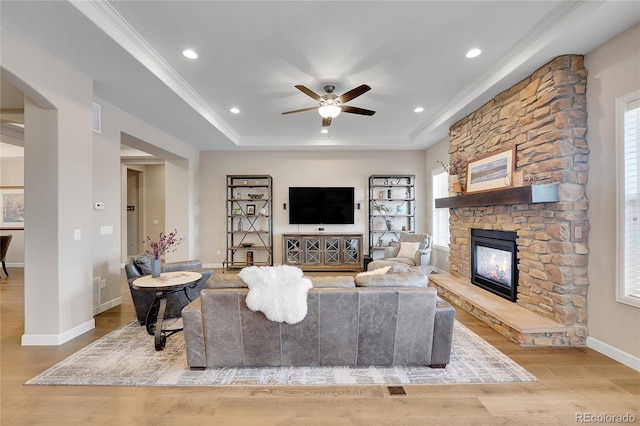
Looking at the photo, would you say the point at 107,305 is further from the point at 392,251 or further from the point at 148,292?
the point at 392,251

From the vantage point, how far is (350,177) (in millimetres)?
6734

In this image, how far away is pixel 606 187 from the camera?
2.57m

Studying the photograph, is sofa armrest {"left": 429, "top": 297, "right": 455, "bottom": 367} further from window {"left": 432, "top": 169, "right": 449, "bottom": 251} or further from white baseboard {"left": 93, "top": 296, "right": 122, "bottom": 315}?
white baseboard {"left": 93, "top": 296, "right": 122, "bottom": 315}

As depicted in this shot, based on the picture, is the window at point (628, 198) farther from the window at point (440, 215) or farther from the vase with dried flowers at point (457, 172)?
the window at point (440, 215)

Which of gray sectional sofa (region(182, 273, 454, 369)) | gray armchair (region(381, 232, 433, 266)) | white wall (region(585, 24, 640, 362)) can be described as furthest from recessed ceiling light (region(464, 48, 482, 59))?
gray armchair (region(381, 232, 433, 266))

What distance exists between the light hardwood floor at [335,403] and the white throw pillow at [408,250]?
114 inches

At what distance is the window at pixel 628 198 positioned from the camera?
2.37m

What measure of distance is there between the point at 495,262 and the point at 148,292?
4466 millimetres

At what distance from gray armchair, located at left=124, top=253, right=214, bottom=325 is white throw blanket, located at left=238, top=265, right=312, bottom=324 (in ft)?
4.76

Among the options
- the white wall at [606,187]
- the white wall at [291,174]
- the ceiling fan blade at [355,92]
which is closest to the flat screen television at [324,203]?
the white wall at [291,174]

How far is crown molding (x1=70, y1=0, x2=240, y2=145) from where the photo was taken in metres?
2.23

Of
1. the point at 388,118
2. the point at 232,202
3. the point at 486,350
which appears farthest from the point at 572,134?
the point at 232,202

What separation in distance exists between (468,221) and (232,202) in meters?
4.96

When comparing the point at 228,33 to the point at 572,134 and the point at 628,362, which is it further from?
the point at 628,362
